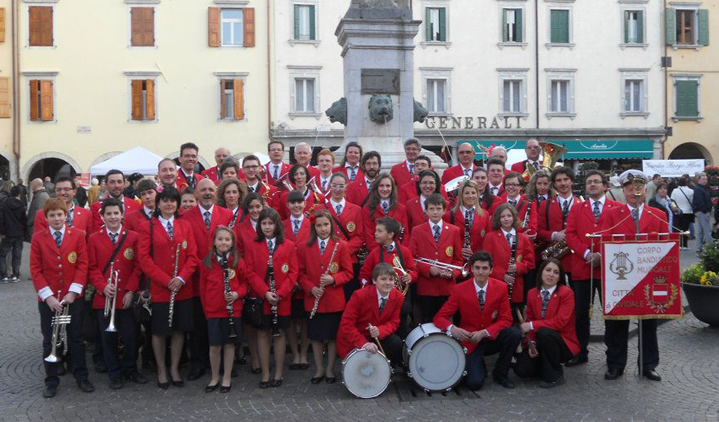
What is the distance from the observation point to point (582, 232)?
7785 millimetres

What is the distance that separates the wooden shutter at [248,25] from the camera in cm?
3177

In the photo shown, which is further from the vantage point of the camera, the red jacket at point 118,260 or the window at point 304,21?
the window at point 304,21

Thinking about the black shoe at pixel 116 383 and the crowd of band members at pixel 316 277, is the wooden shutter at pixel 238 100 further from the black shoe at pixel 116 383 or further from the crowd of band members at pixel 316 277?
the black shoe at pixel 116 383

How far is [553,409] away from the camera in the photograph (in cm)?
628

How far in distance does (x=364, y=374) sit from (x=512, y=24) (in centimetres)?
2947

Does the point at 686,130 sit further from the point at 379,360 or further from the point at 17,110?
the point at 379,360

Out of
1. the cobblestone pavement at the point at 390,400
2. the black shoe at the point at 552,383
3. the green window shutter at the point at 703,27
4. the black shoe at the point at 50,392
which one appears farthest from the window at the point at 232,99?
the black shoe at the point at 552,383

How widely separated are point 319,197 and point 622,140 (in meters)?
28.4

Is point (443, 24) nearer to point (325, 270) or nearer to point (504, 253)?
point (504, 253)

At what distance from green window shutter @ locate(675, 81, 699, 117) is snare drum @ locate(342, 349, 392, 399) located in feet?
105

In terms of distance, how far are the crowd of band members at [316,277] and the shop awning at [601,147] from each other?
26009mm

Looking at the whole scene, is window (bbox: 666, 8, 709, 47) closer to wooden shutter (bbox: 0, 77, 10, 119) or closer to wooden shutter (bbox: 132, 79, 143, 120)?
wooden shutter (bbox: 132, 79, 143, 120)

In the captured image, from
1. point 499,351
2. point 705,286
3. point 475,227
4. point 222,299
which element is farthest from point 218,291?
point 705,286

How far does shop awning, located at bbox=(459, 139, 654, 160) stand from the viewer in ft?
110
